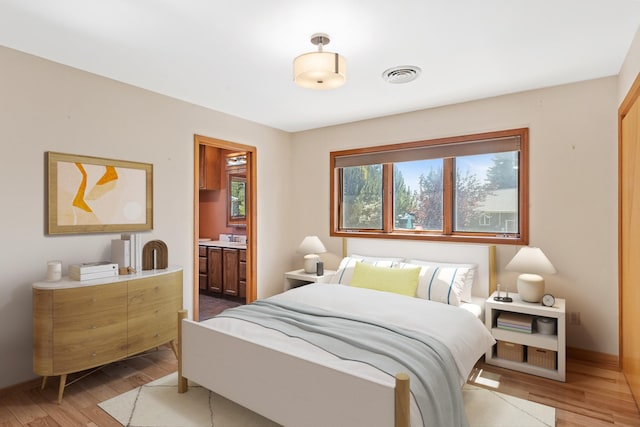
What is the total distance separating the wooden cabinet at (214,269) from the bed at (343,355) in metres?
2.42

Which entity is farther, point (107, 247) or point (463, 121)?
point (463, 121)

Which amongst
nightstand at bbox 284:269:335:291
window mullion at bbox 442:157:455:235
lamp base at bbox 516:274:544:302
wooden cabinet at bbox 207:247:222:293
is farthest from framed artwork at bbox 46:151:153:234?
lamp base at bbox 516:274:544:302

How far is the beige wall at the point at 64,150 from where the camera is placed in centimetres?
252

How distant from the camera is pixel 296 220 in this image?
4.98m

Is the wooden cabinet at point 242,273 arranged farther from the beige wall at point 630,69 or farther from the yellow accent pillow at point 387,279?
the beige wall at point 630,69

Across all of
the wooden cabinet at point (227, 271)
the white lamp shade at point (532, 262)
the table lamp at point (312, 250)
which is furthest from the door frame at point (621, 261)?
the wooden cabinet at point (227, 271)

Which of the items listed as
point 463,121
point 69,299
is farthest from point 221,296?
point 463,121

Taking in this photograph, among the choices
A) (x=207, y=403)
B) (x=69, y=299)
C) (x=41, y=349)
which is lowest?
(x=207, y=403)

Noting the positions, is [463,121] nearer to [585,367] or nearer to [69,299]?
[585,367]

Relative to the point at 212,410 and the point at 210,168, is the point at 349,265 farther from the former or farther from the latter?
the point at 210,168

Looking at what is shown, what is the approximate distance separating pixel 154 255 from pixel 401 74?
2671mm

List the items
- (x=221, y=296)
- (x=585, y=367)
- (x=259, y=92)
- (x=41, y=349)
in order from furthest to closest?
(x=221, y=296) < (x=259, y=92) < (x=585, y=367) < (x=41, y=349)

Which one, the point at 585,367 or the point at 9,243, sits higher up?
the point at 9,243

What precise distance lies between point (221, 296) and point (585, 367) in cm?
442
